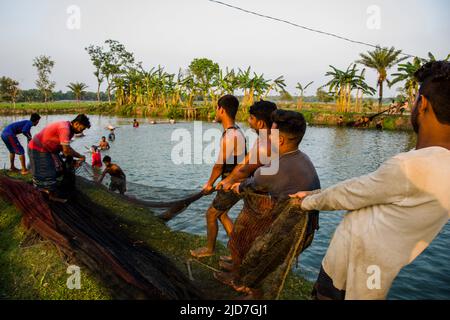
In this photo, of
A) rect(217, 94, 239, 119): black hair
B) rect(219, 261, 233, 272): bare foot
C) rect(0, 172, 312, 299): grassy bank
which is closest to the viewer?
rect(0, 172, 312, 299): grassy bank

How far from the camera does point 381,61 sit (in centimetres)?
4103

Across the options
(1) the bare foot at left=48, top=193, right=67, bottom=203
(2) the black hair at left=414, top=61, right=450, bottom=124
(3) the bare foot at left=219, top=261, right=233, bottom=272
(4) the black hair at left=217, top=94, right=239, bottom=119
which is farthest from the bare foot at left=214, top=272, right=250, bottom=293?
(1) the bare foot at left=48, top=193, right=67, bottom=203

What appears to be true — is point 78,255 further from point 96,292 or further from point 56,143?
point 56,143

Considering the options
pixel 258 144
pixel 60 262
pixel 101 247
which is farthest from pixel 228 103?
pixel 60 262

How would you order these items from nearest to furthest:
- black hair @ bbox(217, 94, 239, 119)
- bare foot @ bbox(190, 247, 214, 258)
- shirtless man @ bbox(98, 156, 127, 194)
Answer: black hair @ bbox(217, 94, 239, 119) < bare foot @ bbox(190, 247, 214, 258) < shirtless man @ bbox(98, 156, 127, 194)

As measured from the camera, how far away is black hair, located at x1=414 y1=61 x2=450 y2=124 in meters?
1.68

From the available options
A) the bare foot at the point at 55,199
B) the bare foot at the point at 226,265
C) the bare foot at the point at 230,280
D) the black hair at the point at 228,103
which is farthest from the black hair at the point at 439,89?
the bare foot at the point at 55,199

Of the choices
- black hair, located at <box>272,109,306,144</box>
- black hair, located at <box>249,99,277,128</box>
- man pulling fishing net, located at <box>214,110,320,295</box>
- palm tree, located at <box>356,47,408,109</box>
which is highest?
palm tree, located at <box>356,47,408,109</box>

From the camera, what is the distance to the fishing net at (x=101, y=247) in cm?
314

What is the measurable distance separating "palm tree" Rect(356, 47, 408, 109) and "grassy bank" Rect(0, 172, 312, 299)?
4094cm

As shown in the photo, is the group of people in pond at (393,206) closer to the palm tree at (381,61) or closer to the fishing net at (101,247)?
the fishing net at (101,247)

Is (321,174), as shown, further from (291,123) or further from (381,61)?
(381,61)

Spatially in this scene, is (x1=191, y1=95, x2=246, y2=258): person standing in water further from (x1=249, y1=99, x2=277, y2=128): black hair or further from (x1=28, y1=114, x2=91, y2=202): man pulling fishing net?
(x1=28, y1=114, x2=91, y2=202): man pulling fishing net

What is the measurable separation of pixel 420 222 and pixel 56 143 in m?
5.64
